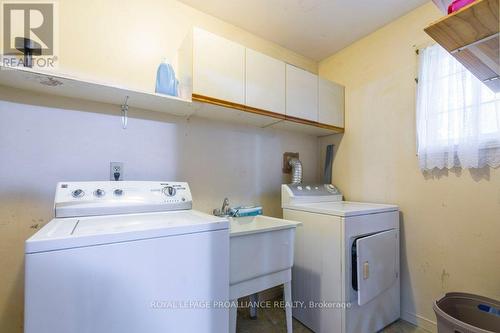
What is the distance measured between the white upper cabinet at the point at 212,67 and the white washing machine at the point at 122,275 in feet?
3.01

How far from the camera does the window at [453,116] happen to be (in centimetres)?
141

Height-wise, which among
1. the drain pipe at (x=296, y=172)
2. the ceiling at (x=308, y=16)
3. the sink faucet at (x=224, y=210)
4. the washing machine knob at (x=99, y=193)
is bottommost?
the sink faucet at (x=224, y=210)

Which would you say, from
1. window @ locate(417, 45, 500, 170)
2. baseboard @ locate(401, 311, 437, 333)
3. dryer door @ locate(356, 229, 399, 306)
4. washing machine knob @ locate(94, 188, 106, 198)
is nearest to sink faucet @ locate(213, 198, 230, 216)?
washing machine knob @ locate(94, 188, 106, 198)

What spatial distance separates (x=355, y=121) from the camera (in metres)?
2.20

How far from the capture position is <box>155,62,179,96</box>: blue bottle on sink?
1420 mm

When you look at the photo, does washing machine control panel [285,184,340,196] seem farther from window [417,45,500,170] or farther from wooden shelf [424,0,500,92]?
wooden shelf [424,0,500,92]

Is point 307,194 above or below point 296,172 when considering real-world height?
below

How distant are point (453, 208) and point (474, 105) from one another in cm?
69

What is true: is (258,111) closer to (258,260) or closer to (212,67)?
(212,67)

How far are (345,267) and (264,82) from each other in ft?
4.72

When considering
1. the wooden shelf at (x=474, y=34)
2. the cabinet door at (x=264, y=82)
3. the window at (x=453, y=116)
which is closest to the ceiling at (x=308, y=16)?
the cabinet door at (x=264, y=82)

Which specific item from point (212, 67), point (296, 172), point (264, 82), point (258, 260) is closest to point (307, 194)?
point (296, 172)

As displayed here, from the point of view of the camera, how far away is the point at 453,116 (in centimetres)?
156

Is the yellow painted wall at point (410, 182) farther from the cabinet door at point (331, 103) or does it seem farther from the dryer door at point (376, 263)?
the dryer door at point (376, 263)
